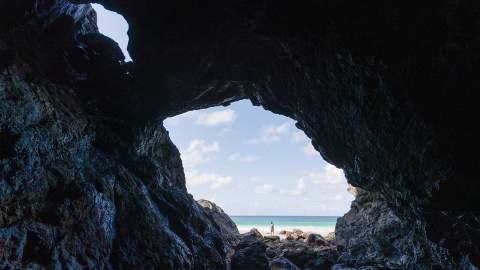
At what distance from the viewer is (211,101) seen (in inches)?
635

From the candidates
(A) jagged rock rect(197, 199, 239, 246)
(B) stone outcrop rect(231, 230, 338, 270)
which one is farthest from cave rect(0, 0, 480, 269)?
(A) jagged rock rect(197, 199, 239, 246)

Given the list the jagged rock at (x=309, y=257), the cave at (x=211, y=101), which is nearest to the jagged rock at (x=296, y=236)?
the jagged rock at (x=309, y=257)

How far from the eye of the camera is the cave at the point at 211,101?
23.7 feet

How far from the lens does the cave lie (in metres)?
7.23

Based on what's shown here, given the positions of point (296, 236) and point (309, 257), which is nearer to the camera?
point (309, 257)

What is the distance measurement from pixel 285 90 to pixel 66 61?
9.25 m

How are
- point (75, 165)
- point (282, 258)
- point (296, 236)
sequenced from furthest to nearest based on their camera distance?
1. point (296, 236)
2. point (282, 258)
3. point (75, 165)

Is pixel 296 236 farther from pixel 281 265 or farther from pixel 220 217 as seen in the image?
pixel 281 265

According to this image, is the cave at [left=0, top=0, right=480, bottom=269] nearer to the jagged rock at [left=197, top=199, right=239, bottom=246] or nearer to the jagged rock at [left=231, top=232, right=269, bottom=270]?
the jagged rock at [left=231, top=232, right=269, bottom=270]

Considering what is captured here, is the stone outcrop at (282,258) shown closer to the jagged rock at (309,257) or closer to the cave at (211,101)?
the jagged rock at (309,257)

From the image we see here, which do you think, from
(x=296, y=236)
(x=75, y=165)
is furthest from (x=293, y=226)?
(x=75, y=165)

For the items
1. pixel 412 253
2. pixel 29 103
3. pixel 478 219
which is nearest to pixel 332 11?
pixel 478 219

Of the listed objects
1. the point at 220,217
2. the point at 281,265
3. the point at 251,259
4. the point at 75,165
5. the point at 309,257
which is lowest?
the point at 281,265

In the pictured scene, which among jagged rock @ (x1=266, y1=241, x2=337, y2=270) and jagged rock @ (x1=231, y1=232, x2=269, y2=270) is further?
jagged rock @ (x1=266, y1=241, x2=337, y2=270)
